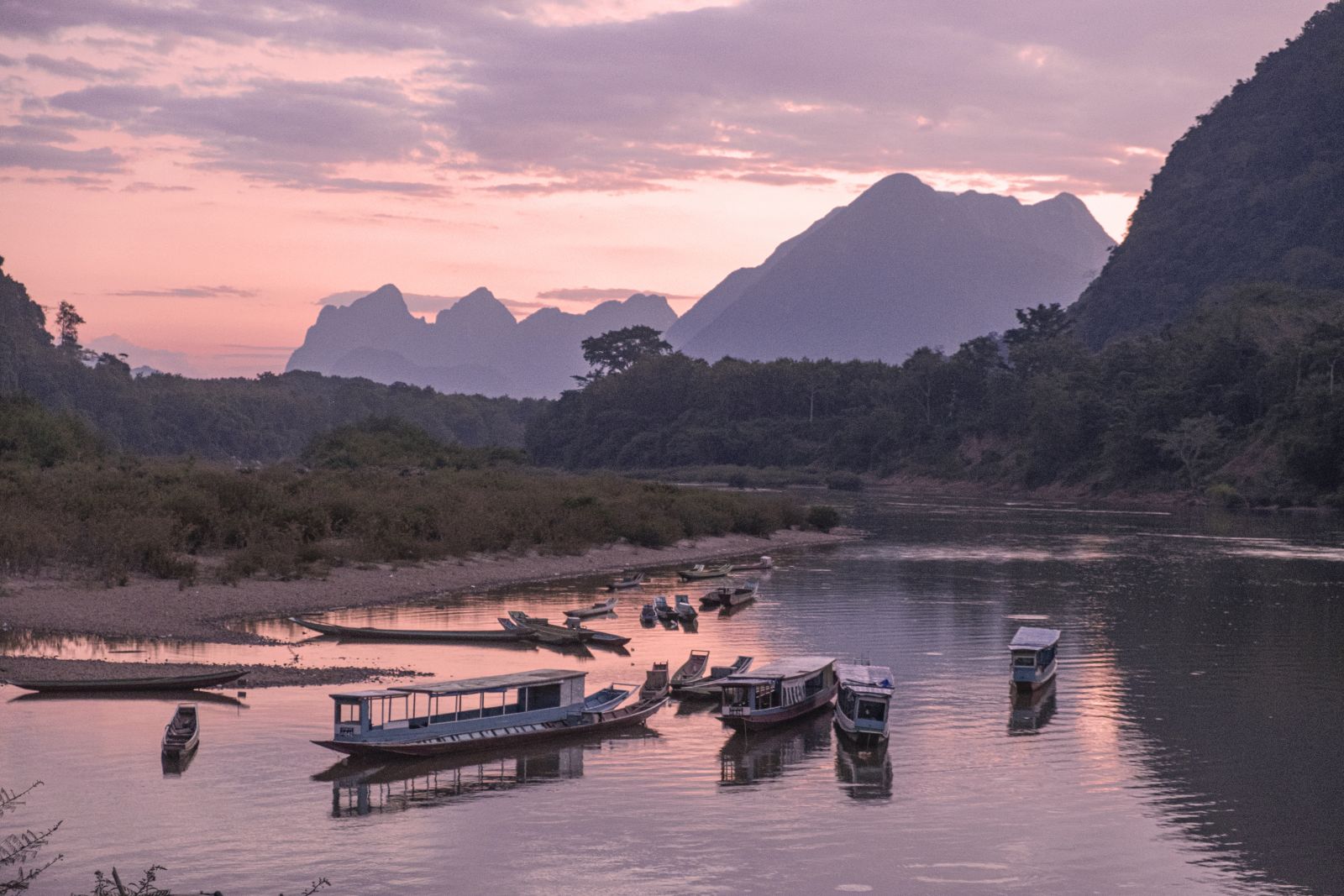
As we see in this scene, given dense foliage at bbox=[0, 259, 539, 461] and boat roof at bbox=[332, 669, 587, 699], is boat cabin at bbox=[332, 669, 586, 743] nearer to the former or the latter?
boat roof at bbox=[332, 669, 587, 699]

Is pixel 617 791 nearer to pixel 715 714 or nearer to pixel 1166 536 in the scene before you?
pixel 715 714

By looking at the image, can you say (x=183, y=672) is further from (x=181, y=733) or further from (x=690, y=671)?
(x=690, y=671)

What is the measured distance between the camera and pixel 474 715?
30.4m

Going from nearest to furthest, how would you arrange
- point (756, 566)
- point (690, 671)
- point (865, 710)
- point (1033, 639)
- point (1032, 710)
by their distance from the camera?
point (865, 710), point (1032, 710), point (690, 671), point (1033, 639), point (756, 566)

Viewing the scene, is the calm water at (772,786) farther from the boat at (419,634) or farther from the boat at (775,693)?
the boat at (419,634)

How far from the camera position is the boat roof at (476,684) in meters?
29.7

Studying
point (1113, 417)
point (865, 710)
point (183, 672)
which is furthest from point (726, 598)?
point (1113, 417)

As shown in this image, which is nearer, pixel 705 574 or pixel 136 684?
pixel 136 684

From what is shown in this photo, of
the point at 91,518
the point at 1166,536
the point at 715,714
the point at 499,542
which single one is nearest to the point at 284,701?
the point at 715,714

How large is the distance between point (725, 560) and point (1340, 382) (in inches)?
2991

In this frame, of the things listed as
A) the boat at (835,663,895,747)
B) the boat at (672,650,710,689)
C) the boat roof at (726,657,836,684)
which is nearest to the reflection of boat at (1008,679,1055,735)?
the boat at (835,663,895,747)

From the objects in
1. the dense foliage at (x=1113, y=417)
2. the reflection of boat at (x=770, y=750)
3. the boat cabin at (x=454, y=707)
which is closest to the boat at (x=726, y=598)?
the reflection of boat at (x=770, y=750)

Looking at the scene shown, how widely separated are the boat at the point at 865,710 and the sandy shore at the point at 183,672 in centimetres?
1277

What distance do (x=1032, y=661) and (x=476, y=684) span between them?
15482 mm
